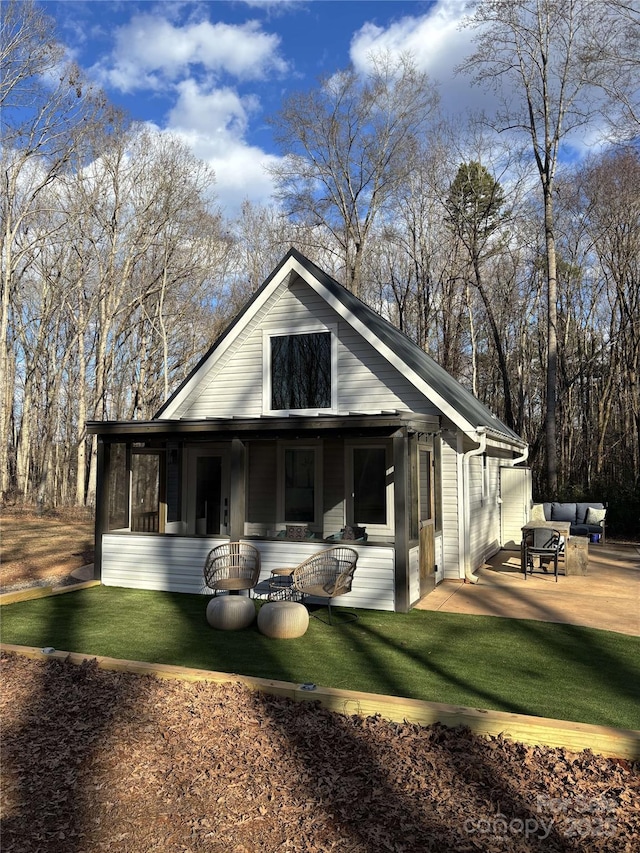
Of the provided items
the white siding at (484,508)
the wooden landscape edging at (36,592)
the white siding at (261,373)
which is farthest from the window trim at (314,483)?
the wooden landscape edging at (36,592)

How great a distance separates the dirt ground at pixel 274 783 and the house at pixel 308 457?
14.3 feet

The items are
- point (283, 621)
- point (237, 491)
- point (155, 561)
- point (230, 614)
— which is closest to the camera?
point (283, 621)

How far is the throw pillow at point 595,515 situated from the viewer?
16.7 meters

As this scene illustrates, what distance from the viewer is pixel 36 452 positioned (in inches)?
1334

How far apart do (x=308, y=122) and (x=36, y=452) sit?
23.1 m

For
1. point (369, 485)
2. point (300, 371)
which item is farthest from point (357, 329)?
point (369, 485)

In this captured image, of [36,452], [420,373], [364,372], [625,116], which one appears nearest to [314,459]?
[364,372]

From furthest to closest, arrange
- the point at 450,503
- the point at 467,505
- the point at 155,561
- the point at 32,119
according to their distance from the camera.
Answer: the point at 32,119 → the point at 467,505 → the point at 450,503 → the point at 155,561

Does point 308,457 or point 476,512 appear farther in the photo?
point 476,512

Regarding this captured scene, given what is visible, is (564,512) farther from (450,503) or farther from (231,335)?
(231,335)

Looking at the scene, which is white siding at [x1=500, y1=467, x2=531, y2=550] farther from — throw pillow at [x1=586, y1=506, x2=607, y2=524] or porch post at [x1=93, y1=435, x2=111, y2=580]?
porch post at [x1=93, y1=435, x2=111, y2=580]

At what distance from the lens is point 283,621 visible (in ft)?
23.1

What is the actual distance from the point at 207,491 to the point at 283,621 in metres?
6.06

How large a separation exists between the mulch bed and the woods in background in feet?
57.6
